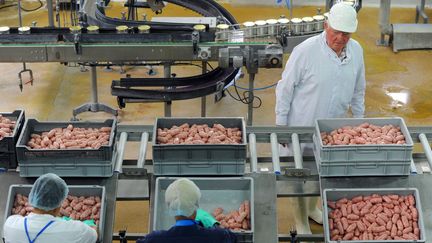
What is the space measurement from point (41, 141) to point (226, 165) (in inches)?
38.0

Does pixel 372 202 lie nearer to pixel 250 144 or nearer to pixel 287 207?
pixel 250 144

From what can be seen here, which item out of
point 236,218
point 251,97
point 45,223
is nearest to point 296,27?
point 251,97

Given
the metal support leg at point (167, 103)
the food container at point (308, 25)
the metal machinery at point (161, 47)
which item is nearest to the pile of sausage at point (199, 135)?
the metal machinery at point (161, 47)

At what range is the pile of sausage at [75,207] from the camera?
332cm

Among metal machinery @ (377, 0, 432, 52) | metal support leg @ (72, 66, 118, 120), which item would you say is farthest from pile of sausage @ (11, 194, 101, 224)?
metal machinery @ (377, 0, 432, 52)

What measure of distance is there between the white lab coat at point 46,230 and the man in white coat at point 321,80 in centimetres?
169

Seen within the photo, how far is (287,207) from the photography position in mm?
5207

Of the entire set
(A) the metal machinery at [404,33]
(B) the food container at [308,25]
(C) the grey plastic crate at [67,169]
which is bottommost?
(C) the grey plastic crate at [67,169]

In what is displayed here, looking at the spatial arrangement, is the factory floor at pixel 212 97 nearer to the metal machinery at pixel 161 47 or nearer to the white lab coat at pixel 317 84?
the metal machinery at pixel 161 47

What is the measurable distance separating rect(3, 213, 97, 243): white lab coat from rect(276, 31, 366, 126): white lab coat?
1724mm

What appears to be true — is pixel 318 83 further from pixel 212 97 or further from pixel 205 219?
pixel 212 97

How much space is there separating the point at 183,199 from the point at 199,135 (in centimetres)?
86

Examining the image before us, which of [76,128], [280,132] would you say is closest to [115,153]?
[76,128]

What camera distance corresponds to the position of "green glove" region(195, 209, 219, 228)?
3.07 m
